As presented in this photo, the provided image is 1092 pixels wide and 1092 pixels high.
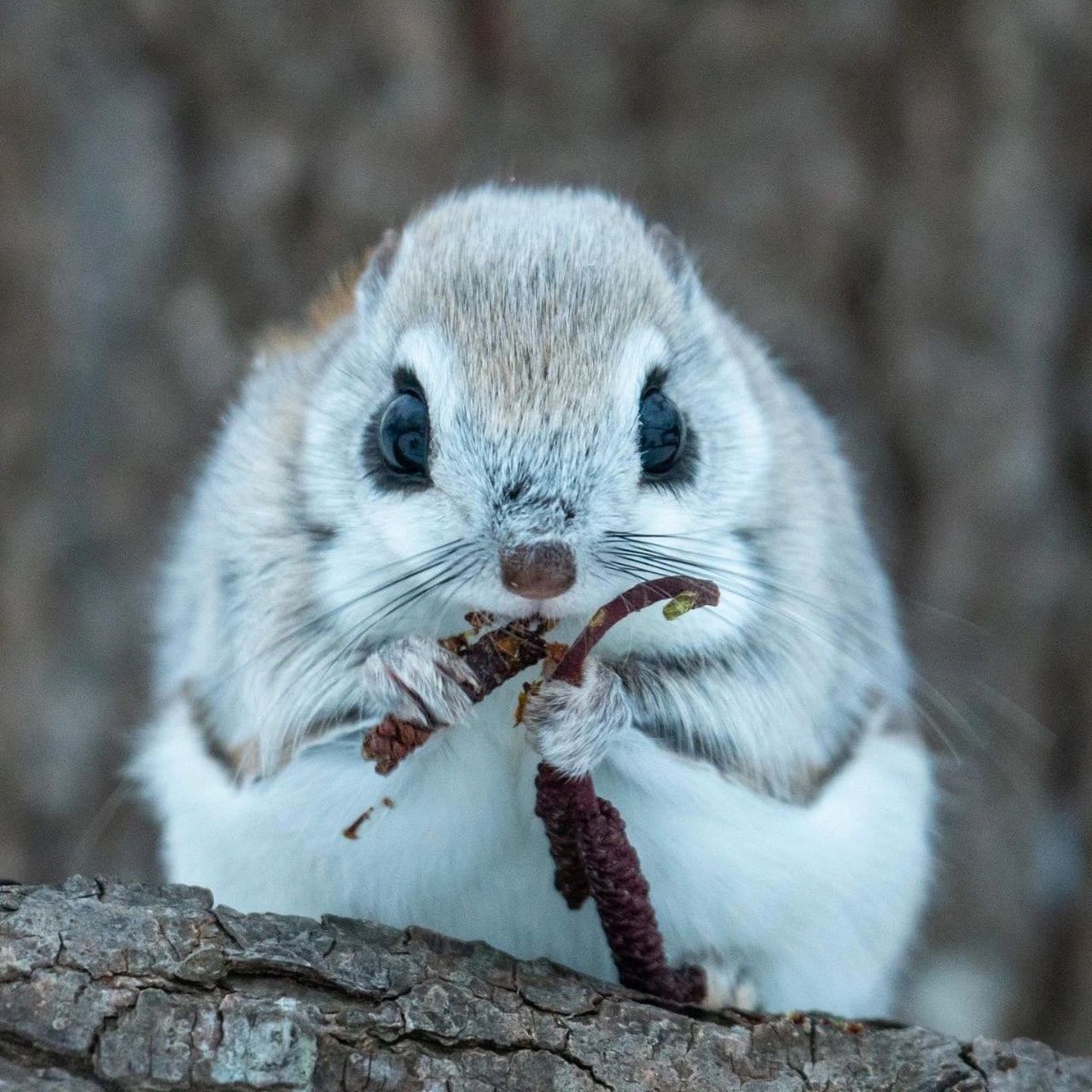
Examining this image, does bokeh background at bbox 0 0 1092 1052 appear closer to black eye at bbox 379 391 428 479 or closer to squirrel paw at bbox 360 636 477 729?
black eye at bbox 379 391 428 479

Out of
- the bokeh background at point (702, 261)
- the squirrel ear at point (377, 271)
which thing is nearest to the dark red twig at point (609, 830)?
the squirrel ear at point (377, 271)

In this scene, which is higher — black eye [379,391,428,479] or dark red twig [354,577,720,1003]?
black eye [379,391,428,479]

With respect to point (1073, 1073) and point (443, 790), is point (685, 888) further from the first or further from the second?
point (1073, 1073)

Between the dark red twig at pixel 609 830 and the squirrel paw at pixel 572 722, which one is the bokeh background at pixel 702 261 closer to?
the dark red twig at pixel 609 830

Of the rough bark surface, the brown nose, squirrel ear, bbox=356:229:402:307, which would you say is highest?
squirrel ear, bbox=356:229:402:307

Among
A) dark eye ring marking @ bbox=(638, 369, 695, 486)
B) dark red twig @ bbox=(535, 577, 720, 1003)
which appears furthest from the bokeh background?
dark red twig @ bbox=(535, 577, 720, 1003)

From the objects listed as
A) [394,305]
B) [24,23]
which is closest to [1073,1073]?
[394,305]
